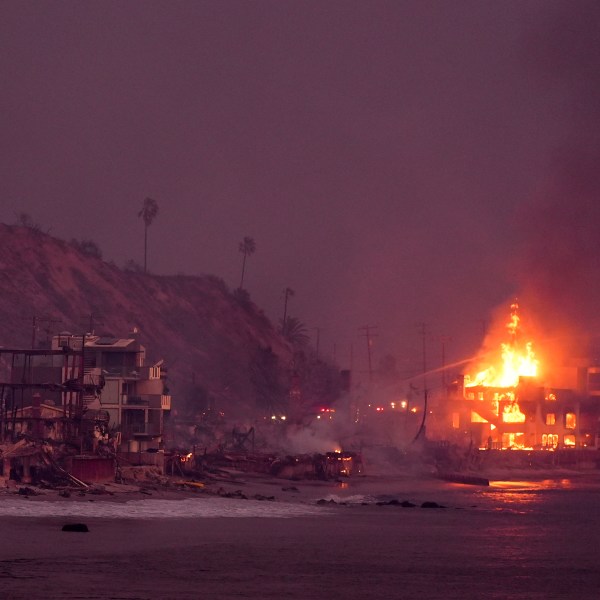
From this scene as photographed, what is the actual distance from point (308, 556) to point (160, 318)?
129 meters

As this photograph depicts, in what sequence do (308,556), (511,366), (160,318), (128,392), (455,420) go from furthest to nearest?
(160,318) → (511,366) → (455,420) → (128,392) → (308,556)

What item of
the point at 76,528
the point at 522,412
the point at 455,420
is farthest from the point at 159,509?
the point at 455,420

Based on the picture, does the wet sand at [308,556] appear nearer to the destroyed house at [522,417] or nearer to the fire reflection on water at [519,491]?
the fire reflection on water at [519,491]

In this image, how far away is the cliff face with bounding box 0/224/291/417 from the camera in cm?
14725

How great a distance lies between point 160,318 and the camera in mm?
172875

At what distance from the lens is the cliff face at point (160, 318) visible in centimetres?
14725

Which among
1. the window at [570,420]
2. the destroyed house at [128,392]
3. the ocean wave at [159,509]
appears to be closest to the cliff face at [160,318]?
the window at [570,420]

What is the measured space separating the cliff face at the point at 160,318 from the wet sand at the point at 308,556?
8050 cm

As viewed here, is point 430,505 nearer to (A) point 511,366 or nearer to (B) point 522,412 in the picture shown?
(B) point 522,412

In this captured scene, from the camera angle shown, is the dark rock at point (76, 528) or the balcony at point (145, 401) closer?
the dark rock at point (76, 528)

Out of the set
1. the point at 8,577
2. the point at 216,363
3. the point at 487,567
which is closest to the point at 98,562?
the point at 8,577

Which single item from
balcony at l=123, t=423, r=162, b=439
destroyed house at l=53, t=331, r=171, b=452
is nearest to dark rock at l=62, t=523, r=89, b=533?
destroyed house at l=53, t=331, r=171, b=452

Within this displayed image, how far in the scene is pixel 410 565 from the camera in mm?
44250

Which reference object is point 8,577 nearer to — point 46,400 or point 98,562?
point 98,562
